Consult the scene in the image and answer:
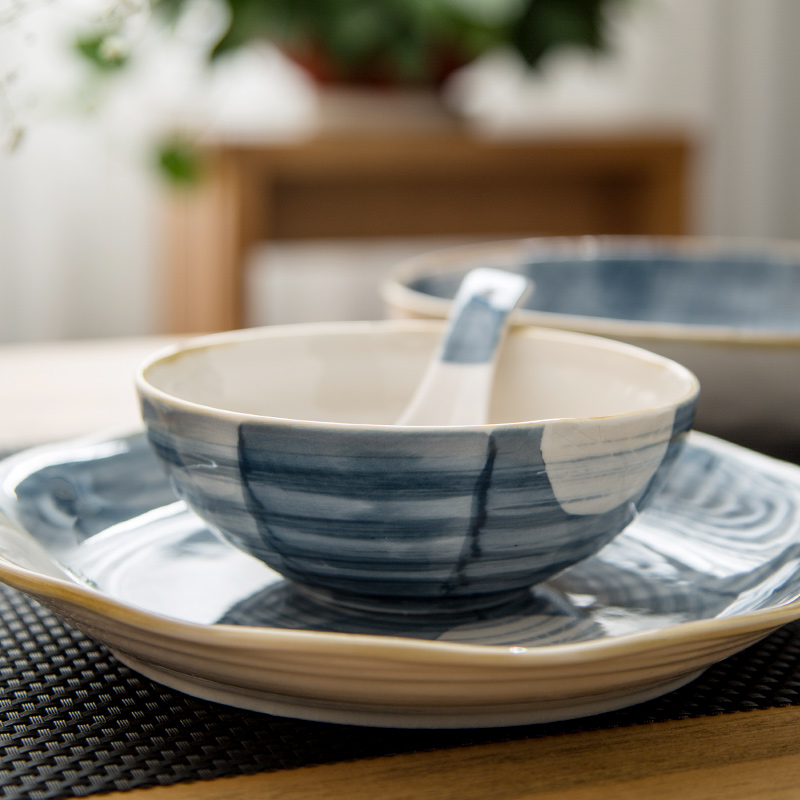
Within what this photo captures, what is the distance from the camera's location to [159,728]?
10.2 inches

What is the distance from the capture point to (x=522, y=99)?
2.27 m

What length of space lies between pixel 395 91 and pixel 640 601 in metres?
1.41

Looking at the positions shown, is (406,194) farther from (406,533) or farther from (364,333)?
(406,533)

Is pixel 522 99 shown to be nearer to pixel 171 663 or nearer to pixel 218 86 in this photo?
pixel 218 86

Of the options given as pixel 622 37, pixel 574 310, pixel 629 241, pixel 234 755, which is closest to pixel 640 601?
pixel 234 755

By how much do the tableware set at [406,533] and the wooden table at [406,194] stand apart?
1173 millimetres

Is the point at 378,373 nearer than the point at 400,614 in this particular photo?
No

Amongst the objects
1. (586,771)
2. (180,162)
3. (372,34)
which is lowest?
(586,771)

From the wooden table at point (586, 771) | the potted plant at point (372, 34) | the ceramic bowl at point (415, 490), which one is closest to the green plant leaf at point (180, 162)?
the potted plant at point (372, 34)

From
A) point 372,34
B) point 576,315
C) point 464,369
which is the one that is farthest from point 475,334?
point 372,34

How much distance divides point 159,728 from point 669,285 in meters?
0.52

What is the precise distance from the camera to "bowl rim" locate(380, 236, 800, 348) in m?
0.44

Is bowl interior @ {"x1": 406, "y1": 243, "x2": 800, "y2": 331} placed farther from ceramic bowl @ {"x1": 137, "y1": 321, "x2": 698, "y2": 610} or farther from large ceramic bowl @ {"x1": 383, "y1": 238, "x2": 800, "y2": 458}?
ceramic bowl @ {"x1": 137, "y1": 321, "x2": 698, "y2": 610}

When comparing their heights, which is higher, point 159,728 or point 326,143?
point 326,143
